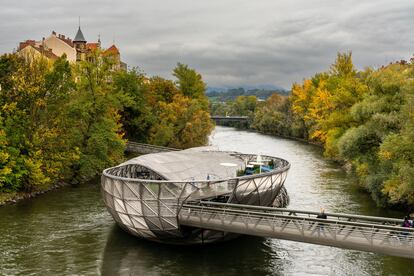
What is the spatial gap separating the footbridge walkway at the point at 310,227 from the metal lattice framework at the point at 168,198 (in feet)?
2.35

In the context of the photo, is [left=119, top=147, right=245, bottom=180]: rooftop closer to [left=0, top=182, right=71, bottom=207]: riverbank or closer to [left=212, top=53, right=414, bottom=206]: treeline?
[left=212, top=53, right=414, bottom=206]: treeline

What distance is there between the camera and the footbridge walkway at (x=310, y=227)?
20.8 m

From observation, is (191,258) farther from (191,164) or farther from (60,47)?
(60,47)

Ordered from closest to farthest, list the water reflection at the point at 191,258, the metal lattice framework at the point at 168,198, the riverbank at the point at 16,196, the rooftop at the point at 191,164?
A: 1. the water reflection at the point at 191,258
2. the metal lattice framework at the point at 168,198
3. the rooftop at the point at 191,164
4. the riverbank at the point at 16,196

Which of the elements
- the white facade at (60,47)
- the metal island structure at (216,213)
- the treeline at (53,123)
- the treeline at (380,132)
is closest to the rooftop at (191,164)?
the metal island structure at (216,213)

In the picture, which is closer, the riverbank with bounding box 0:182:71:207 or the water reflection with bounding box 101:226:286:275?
the water reflection with bounding box 101:226:286:275

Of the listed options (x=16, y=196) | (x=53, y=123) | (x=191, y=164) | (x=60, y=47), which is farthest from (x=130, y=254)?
(x=60, y=47)

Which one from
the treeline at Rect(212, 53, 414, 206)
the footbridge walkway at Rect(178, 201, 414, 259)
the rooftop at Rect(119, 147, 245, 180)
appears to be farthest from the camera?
the treeline at Rect(212, 53, 414, 206)

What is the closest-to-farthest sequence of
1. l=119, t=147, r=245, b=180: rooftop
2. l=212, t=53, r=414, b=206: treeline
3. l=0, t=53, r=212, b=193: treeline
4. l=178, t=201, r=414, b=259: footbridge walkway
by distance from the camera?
l=178, t=201, r=414, b=259: footbridge walkway → l=119, t=147, r=245, b=180: rooftop → l=212, t=53, r=414, b=206: treeline → l=0, t=53, r=212, b=193: treeline

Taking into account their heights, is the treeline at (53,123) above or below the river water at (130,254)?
above

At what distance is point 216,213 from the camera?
25.4m

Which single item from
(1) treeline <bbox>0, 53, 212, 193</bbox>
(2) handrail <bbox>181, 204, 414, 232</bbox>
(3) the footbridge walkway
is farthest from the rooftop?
(1) treeline <bbox>0, 53, 212, 193</bbox>

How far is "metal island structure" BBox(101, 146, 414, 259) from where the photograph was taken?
2172cm

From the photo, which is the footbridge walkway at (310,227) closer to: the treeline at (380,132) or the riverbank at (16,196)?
the treeline at (380,132)
